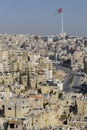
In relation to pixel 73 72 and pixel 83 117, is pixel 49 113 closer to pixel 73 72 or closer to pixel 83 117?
pixel 83 117

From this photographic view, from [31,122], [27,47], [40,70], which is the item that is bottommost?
[31,122]

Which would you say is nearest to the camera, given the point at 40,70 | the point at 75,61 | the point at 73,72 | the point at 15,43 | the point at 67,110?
the point at 67,110

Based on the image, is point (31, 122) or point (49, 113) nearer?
point (31, 122)

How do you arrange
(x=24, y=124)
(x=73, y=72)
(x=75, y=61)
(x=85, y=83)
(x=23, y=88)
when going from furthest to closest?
(x=75, y=61) < (x=73, y=72) < (x=85, y=83) < (x=23, y=88) < (x=24, y=124)

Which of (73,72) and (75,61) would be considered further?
(75,61)

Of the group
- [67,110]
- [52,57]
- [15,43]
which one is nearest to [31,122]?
[67,110]

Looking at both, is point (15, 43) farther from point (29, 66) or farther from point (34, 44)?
point (29, 66)

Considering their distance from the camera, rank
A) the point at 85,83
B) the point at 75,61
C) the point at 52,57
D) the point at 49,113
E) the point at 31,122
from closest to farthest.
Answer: the point at 31,122 → the point at 49,113 → the point at 85,83 → the point at 75,61 → the point at 52,57

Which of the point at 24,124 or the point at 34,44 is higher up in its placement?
the point at 34,44

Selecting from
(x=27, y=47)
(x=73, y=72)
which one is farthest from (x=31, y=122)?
(x=27, y=47)
